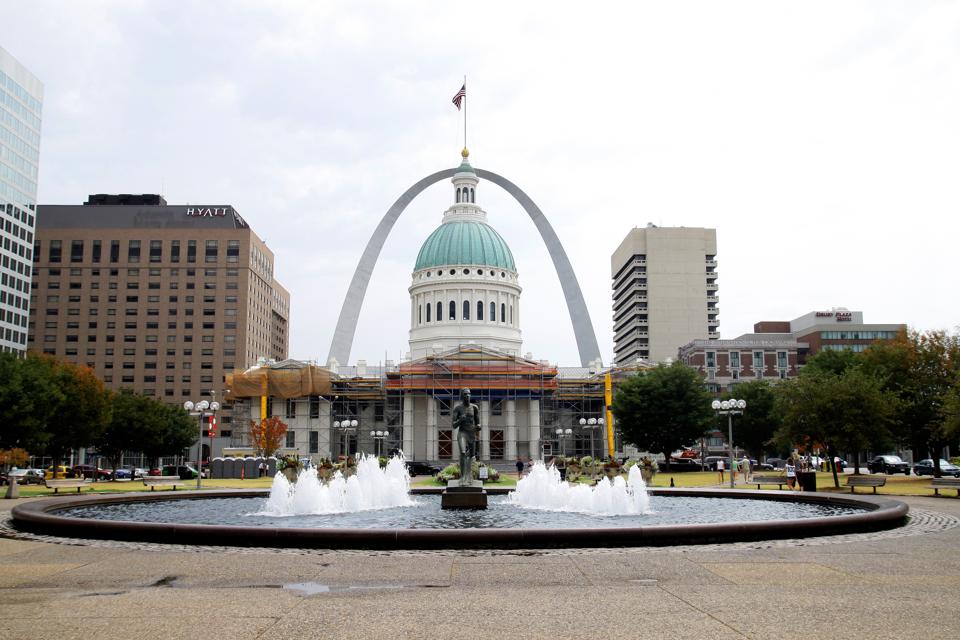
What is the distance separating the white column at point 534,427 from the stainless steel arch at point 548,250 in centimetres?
1176

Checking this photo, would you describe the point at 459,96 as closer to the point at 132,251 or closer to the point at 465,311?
the point at 465,311

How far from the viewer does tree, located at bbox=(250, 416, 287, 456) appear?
285 feet

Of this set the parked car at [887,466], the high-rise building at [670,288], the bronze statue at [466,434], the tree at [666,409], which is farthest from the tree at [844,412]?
the high-rise building at [670,288]

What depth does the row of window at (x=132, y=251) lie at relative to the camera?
141 metres

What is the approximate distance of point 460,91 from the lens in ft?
372

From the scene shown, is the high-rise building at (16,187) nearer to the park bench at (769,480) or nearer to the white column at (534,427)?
the white column at (534,427)

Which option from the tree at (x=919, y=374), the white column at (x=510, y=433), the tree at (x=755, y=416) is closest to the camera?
the tree at (x=919, y=374)

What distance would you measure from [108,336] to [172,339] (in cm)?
1030

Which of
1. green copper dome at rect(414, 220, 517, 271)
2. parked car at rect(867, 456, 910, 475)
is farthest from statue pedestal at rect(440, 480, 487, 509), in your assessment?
green copper dome at rect(414, 220, 517, 271)

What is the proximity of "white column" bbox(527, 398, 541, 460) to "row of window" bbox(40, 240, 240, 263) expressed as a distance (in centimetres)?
6611

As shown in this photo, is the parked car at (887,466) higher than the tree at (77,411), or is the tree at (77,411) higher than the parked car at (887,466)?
the tree at (77,411)

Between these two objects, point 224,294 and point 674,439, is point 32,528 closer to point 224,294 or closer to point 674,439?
point 674,439

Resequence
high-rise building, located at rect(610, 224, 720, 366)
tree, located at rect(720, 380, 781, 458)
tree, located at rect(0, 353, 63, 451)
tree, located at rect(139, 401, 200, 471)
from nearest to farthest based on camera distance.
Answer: tree, located at rect(0, 353, 63, 451) → tree, located at rect(720, 380, 781, 458) → tree, located at rect(139, 401, 200, 471) → high-rise building, located at rect(610, 224, 720, 366)

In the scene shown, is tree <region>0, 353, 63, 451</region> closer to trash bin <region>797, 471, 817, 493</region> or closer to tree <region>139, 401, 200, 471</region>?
tree <region>139, 401, 200, 471</region>
